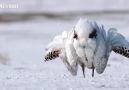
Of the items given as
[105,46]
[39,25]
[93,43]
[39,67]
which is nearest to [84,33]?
[93,43]

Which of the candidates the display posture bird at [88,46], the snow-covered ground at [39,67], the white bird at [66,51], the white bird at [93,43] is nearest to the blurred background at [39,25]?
the snow-covered ground at [39,67]

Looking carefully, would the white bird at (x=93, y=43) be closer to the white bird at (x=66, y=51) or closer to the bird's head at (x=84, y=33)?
the bird's head at (x=84, y=33)

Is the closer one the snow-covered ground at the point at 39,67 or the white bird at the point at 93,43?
the white bird at the point at 93,43

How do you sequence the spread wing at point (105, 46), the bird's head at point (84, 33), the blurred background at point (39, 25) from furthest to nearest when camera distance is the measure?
1. the blurred background at point (39, 25)
2. the spread wing at point (105, 46)
3. the bird's head at point (84, 33)

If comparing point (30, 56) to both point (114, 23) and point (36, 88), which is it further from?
point (114, 23)

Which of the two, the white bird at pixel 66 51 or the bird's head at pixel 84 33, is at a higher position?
the bird's head at pixel 84 33

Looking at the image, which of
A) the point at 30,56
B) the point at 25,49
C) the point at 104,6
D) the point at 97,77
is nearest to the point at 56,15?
the point at 104,6

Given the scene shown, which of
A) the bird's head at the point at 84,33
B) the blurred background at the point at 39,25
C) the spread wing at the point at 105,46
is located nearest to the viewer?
the bird's head at the point at 84,33
